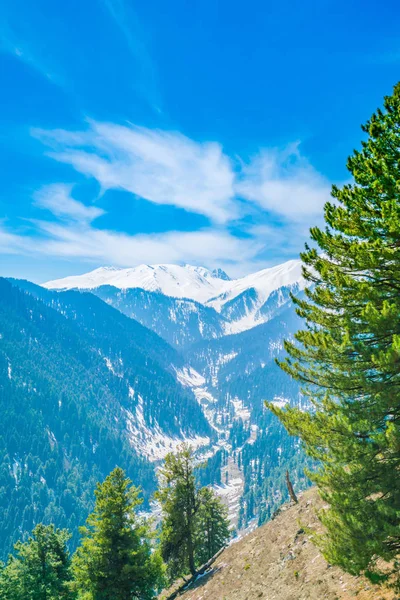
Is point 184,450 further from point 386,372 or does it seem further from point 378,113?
point 378,113

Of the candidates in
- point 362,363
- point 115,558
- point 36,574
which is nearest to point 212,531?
point 36,574

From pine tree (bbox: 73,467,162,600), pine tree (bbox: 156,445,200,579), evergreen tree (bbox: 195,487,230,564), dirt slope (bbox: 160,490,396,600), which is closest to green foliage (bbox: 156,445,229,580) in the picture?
pine tree (bbox: 156,445,200,579)

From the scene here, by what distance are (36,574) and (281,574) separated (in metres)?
27.6

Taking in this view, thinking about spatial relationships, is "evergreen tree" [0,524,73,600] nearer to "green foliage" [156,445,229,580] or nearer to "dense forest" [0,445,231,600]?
"dense forest" [0,445,231,600]

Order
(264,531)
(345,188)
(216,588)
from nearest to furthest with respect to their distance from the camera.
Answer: (345,188) → (216,588) → (264,531)

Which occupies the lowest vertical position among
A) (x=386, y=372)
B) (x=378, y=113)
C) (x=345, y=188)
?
(x=386, y=372)

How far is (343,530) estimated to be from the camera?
35.7 ft

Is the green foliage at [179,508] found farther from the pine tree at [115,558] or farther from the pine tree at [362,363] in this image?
the pine tree at [362,363]

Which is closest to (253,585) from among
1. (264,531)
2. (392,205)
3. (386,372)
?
(264,531)

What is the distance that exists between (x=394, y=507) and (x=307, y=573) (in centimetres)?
1271

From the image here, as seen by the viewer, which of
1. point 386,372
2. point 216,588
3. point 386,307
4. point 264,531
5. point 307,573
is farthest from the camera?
point 264,531

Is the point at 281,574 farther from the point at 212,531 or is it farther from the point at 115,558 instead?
the point at 212,531

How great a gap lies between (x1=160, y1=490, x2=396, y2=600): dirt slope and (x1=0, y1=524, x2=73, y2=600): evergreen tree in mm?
14567

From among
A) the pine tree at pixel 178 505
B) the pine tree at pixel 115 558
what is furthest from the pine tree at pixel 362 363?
the pine tree at pixel 178 505
